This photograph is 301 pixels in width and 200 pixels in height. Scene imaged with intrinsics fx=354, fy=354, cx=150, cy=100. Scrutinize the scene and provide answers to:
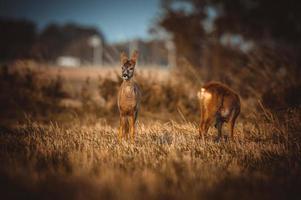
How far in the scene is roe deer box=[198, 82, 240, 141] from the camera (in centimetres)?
689

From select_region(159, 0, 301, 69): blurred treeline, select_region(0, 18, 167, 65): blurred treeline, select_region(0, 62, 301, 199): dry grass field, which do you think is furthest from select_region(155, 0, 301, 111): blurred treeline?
select_region(0, 18, 167, 65): blurred treeline

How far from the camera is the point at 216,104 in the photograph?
22.7ft

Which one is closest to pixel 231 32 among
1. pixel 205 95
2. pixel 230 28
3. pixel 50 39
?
pixel 230 28

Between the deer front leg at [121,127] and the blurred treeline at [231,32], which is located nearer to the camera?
the deer front leg at [121,127]

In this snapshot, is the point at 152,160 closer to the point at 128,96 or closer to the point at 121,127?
the point at 121,127

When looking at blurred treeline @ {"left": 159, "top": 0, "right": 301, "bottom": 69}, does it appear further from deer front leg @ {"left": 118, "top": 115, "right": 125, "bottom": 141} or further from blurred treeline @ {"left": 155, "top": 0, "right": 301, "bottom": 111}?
deer front leg @ {"left": 118, "top": 115, "right": 125, "bottom": 141}

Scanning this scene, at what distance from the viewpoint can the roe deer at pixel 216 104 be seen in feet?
22.6

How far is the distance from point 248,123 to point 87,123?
4.24 metres

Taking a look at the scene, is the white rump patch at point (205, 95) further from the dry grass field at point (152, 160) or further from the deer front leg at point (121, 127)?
the deer front leg at point (121, 127)

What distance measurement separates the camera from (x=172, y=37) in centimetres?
2280

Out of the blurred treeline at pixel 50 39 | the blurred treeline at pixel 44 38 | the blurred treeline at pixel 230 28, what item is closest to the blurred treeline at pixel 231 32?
the blurred treeline at pixel 230 28

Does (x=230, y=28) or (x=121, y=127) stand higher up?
(x=230, y=28)

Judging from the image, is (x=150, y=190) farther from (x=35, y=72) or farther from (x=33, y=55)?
(x=33, y=55)

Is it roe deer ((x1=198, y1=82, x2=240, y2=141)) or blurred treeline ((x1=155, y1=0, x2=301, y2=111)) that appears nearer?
roe deer ((x1=198, y1=82, x2=240, y2=141))
